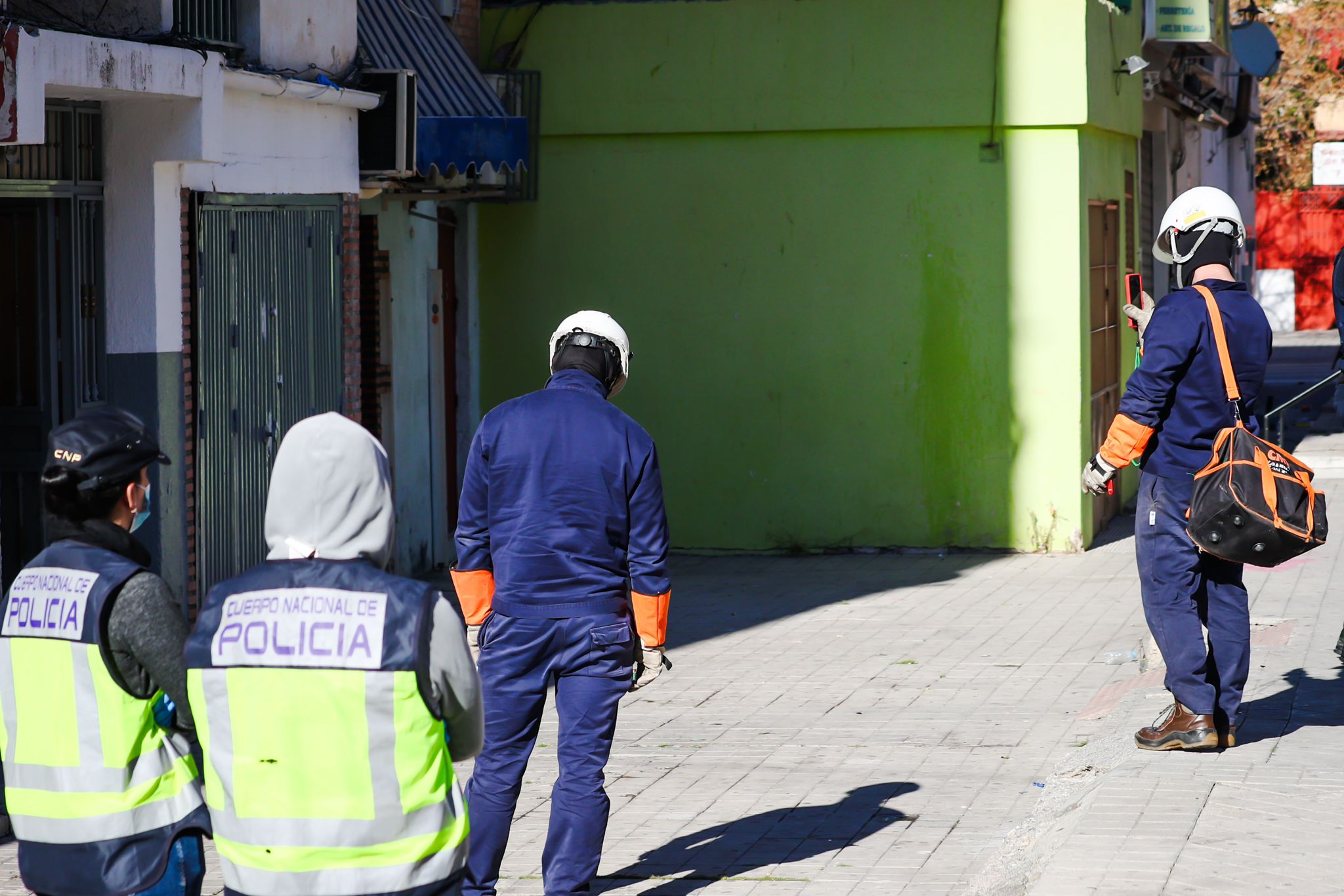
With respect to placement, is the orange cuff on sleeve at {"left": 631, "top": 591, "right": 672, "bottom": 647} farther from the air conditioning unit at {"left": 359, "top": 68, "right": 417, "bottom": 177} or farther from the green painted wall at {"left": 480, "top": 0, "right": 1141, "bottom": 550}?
the green painted wall at {"left": 480, "top": 0, "right": 1141, "bottom": 550}

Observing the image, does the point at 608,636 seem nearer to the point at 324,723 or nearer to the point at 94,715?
the point at 94,715

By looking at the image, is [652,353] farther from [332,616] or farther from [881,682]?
[332,616]

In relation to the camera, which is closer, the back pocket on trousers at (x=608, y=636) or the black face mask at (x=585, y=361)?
the back pocket on trousers at (x=608, y=636)

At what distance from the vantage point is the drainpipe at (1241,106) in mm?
26016

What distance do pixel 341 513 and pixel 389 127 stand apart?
8.08 meters

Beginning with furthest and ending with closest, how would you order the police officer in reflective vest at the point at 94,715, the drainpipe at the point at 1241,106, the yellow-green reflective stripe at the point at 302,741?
the drainpipe at the point at 1241,106 < the police officer in reflective vest at the point at 94,715 < the yellow-green reflective stripe at the point at 302,741

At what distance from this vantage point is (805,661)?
1016 centimetres

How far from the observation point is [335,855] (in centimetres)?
327

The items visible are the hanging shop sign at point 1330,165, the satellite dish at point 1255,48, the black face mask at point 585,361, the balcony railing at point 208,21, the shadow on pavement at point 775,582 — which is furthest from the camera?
the satellite dish at point 1255,48

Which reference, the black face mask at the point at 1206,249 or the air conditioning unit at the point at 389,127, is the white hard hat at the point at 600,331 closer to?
the black face mask at the point at 1206,249

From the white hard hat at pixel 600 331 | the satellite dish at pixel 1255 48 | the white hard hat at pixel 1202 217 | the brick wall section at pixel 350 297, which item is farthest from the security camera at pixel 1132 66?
the white hard hat at pixel 600 331

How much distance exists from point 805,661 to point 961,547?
424 cm

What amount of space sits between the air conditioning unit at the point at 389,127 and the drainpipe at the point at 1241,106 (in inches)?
689

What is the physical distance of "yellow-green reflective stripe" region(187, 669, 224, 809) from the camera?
10.9 ft
